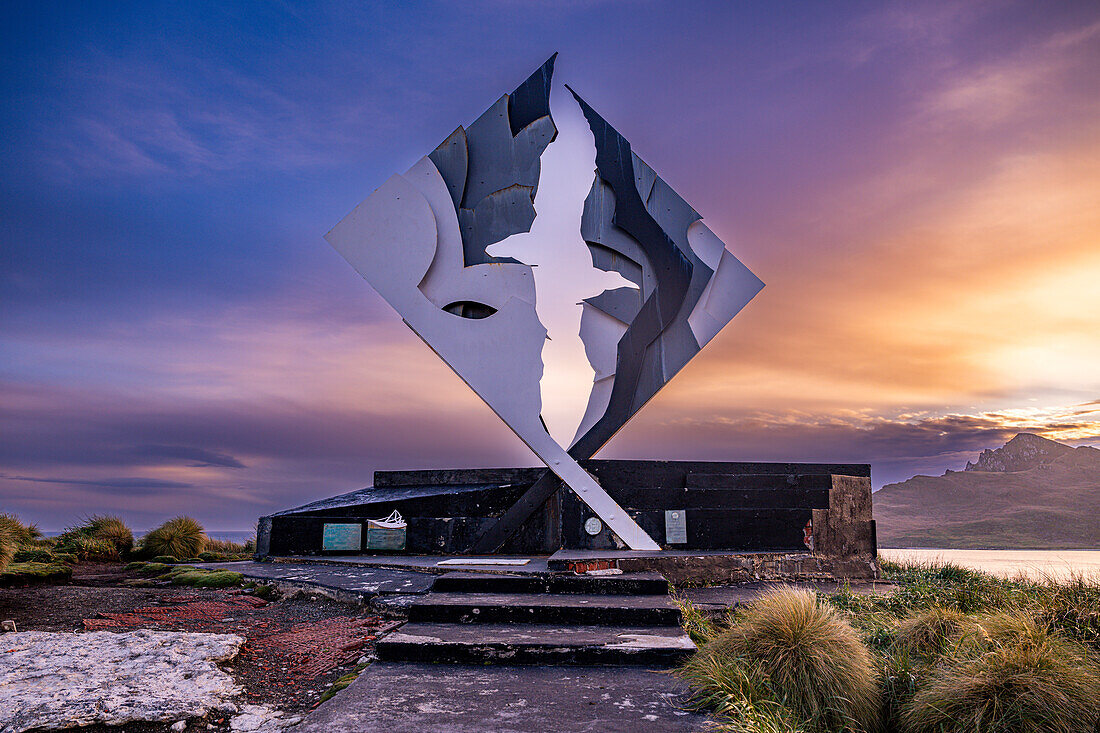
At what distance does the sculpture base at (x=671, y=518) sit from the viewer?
7734mm

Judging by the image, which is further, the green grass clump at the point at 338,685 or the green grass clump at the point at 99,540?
the green grass clump at the point at 99,540

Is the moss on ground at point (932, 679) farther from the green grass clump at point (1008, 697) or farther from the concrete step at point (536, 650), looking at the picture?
the concrete step at point (536, 650)

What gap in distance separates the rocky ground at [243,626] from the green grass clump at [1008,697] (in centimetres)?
298

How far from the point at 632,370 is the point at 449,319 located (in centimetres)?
220

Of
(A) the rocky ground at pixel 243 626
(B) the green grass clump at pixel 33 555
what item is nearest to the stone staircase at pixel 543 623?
(A) the rocky ground at pixel 243 626

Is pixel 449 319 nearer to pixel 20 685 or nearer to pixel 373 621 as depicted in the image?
pixel 373 621

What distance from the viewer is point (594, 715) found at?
2.99 metres

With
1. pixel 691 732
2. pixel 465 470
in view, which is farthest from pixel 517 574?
pixel 465 470

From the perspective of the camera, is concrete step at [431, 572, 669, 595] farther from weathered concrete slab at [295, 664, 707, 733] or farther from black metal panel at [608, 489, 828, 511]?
black metal panel at [608, 489, 828, 511]

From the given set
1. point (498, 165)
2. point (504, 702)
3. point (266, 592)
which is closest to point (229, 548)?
point (266, 592)

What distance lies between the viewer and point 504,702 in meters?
3.14

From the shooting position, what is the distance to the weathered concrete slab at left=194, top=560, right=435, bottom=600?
5.88 metres

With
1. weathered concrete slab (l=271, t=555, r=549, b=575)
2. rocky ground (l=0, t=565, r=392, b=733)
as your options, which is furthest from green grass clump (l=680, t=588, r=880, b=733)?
weathered concrete slab (l=271, t=555, r=549, b=575)

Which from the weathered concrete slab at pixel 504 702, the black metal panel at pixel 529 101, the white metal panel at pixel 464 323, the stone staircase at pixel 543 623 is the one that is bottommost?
the weathered concrete slab at pixel 504 702
